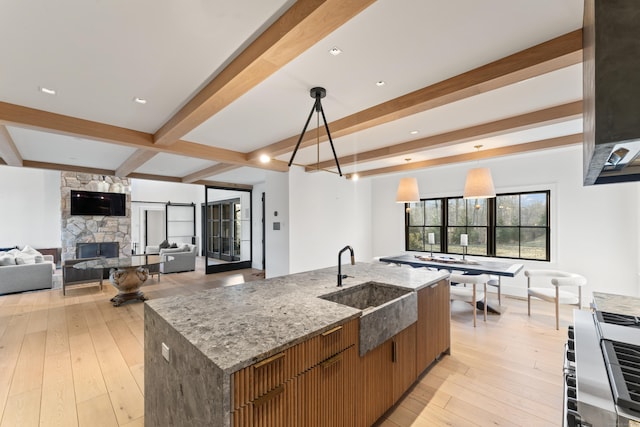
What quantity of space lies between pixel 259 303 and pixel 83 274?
5719 mm

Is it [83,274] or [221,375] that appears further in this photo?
[83,274]

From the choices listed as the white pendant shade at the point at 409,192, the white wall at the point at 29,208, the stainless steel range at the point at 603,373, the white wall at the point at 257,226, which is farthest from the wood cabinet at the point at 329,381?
the white wall at the point at 29,208

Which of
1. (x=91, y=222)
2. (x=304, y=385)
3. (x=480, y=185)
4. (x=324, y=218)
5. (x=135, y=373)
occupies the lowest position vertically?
(x=135, y=373)

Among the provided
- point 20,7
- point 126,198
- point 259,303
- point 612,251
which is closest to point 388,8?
point 259,303

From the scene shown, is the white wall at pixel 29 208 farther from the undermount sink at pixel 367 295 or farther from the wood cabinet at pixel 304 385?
the wood cabinet at pixel 304 385

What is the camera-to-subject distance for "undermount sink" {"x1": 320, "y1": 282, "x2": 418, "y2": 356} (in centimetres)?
168

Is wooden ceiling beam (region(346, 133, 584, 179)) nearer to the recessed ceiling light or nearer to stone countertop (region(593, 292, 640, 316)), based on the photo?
stone countertop (region(593, 292, 640, 316))

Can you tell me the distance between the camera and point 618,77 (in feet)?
2.88

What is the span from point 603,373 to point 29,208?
39.5ft

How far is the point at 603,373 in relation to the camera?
102 cm

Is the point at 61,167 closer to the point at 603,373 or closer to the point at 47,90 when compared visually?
the point at 47,90

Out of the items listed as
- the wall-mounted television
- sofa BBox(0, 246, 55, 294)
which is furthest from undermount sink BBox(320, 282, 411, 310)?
the wall-mounted television

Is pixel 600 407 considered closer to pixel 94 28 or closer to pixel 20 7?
pixel 94 28

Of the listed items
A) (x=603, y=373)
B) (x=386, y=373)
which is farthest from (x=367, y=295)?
(x=603, y=373)
